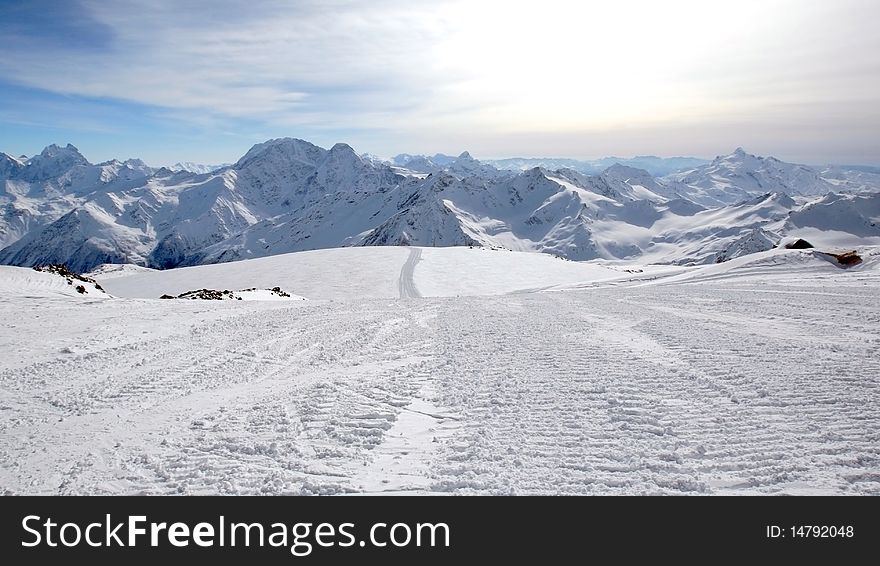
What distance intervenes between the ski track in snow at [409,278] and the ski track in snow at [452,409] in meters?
14.6

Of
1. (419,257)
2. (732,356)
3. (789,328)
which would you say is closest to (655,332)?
(732,356)

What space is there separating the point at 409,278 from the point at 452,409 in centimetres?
2552

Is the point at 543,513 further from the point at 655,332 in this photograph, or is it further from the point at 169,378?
the point at 655,332

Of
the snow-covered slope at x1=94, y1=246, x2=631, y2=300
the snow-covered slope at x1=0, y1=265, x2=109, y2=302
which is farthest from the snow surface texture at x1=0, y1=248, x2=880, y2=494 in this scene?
the snow-covered slope at x1=94, y1=246, x2=631, y2=300

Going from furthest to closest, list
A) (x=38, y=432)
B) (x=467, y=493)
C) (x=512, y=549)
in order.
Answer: (x=38, y=432) → (x=467, y=493) → (x=512, y=549)

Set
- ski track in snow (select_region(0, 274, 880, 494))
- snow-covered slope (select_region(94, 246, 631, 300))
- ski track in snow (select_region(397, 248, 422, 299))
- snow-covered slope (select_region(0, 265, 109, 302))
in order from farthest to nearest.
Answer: snow-covered slope (select_region(94, 246, 631, 300)) < ski track in snow (select_region(397, 248, 422, 299)) < snow-covered slope (select_region(0, 265, 109, 302)) < ski track in snow (select_region(0, 274, 880, 494))

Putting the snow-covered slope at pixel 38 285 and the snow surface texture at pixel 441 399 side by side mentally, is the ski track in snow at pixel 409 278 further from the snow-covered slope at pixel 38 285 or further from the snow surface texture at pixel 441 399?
the snow-covered slope at pixel 38 285

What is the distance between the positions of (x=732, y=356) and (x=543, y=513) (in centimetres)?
700

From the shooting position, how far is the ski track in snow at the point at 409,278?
27955 millimetres

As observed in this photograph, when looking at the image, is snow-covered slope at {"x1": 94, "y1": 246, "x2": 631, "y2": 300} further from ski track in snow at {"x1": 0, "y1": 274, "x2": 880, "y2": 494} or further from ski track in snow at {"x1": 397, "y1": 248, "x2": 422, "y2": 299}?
ski track in snow at {"x1": 0, "y1": 274, "x2": 880, "y2": 494}

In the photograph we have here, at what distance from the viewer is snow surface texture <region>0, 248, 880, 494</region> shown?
561 cm

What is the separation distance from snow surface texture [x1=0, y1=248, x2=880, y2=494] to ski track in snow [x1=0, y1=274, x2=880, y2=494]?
4 centimetres

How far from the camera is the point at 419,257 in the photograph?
42.2 m

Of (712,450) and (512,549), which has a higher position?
(712,450)
